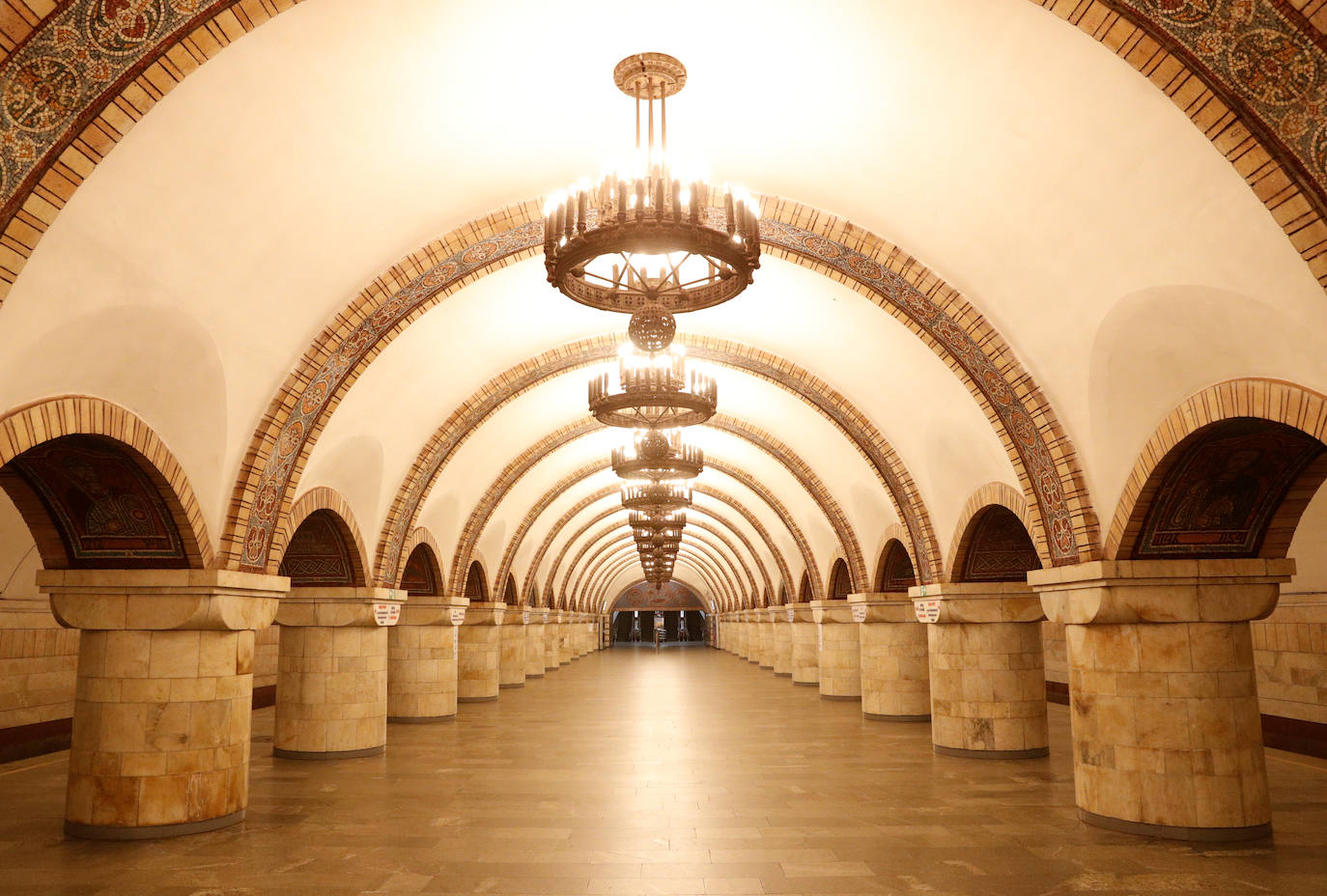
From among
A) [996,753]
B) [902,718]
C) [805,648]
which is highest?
[805,648]

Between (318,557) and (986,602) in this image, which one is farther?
(318,557)

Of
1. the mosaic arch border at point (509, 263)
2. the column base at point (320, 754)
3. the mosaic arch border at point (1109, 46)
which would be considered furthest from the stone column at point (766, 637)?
the mosaic arch border at point (1109, 46)

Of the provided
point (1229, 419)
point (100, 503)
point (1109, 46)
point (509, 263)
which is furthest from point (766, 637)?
point (1109, 46)

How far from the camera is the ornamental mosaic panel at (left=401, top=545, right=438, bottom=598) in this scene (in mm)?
14422

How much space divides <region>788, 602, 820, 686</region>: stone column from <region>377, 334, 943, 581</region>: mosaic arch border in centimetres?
964

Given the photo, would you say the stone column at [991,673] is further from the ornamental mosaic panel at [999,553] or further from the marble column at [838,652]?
the marble column at [838,652]

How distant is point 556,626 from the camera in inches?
1104

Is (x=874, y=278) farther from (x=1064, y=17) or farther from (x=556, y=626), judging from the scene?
(x=556, y=626)

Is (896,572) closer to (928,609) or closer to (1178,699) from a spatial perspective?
(928,609)

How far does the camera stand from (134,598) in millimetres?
7270

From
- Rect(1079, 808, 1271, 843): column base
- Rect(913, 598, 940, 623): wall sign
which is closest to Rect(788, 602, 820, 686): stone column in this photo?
Rect(913, 598, 940, 623): wall sign

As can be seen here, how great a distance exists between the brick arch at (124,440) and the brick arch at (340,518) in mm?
1474

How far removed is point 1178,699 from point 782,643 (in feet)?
59.9

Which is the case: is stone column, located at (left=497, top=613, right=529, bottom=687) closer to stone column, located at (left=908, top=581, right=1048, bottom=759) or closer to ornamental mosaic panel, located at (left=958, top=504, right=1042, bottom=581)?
Answer: stone column, located at (left=908, top=581, right=1048, bottom=759)
